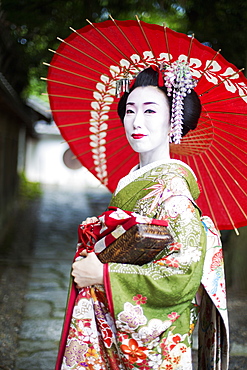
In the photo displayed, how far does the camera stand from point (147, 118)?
6.66ft

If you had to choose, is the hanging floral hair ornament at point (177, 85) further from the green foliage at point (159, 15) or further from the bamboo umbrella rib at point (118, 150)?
the green foliage at point (159, 15)

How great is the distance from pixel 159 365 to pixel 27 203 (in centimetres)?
1232

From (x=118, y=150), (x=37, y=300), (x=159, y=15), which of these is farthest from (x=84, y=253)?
(x=159, y=15)

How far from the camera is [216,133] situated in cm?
232

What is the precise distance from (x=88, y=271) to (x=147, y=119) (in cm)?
72

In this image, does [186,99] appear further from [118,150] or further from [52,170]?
[52,170]

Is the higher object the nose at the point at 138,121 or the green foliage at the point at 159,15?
the green foliage at the point at 159,15

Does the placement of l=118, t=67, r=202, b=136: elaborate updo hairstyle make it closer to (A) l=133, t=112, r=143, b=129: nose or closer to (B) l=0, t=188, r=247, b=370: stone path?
(A) l=133, t=112, r=143, b=129: nose

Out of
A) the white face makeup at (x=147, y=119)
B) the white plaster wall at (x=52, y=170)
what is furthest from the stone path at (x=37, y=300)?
the white plaster wall at (x=52, y=170)

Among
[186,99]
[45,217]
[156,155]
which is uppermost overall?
[186,99]

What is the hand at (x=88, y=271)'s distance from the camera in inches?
69.4

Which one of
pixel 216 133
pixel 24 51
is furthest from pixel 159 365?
pixel 24 51

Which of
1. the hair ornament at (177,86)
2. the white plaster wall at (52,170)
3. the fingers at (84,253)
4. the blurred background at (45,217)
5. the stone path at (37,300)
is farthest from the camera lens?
the white plaster wall at (52,170)

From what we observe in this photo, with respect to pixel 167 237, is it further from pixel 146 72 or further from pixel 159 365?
pixel 146 72
